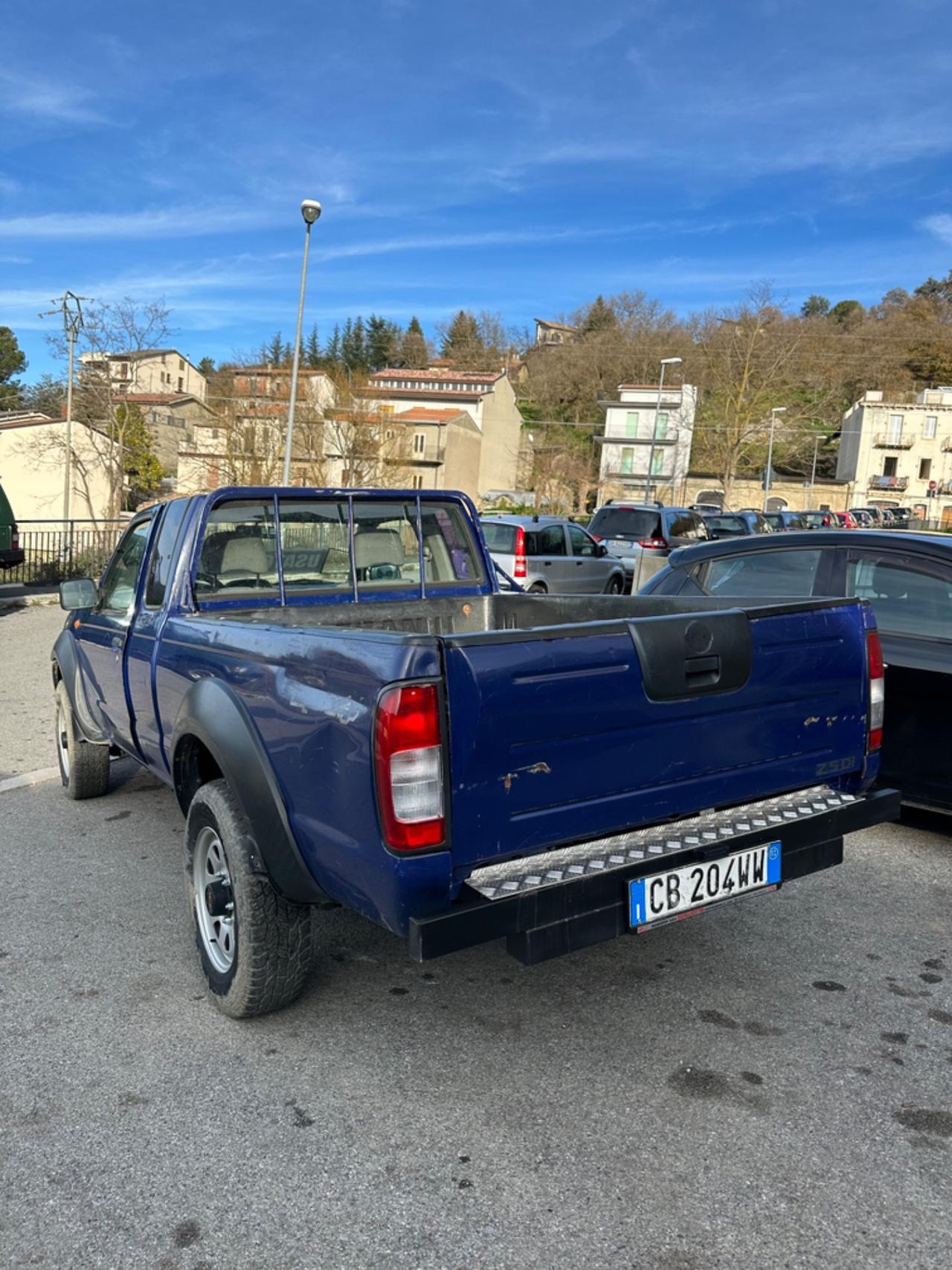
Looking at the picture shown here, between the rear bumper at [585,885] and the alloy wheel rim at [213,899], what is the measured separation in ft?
3.72

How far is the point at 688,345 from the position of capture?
73.2 meters

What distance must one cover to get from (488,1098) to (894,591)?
3.69 metres

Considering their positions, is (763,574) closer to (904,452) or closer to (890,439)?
(890,439)

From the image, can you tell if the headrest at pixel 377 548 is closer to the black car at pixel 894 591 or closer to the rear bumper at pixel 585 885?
the black car at pixel 894 591

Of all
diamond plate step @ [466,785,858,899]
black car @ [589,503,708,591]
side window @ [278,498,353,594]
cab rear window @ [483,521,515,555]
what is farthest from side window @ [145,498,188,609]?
black car @ [589,503,708,591]

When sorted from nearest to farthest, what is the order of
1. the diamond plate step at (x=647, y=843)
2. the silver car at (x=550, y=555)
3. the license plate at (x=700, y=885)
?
the diamond plate step at (x=647, y=843)
the license plate at (x=700, y=885)
the silver car at (x=550, y=555)

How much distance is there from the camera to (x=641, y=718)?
2797 mm

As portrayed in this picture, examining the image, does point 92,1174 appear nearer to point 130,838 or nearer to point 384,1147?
point 384,1147

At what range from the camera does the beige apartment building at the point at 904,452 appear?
8075 centimetres

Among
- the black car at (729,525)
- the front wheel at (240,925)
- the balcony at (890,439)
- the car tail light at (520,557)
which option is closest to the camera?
the front wheel at (240,925)

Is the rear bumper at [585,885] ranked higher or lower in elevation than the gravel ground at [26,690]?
higher

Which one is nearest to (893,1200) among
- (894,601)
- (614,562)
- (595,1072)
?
(595,1072)

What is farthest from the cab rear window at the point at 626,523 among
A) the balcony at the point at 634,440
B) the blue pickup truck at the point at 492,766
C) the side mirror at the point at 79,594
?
the balcony at the point at 634,440

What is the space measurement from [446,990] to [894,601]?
3290 mm
